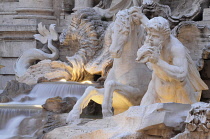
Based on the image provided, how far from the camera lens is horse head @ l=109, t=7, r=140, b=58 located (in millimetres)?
A: 10609

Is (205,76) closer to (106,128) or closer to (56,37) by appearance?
(106,128)

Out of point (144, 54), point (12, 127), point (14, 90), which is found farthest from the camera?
point (14, 90)

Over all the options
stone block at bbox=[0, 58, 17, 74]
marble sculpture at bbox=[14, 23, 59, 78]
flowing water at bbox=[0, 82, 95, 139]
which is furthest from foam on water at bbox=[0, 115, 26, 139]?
stone block at bbox=[0, 58, 17, 74]

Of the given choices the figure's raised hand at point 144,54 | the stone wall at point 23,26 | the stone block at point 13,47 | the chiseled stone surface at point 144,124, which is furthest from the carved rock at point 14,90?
the figure's raised hand at point 144,54

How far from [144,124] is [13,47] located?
26.6 ft

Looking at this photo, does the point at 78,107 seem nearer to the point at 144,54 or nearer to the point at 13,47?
the point at 144,54

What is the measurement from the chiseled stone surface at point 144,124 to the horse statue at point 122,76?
97 centimetres

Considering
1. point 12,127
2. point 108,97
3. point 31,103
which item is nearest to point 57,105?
point 12,127

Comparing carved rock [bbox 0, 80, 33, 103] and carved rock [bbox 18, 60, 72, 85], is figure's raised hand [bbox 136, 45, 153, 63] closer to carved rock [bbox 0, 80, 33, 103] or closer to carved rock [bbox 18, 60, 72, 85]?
carved rock [bbox 0, 80, 33, 103]

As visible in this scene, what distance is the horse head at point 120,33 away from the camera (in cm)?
1061

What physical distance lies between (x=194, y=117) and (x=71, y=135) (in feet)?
7.02

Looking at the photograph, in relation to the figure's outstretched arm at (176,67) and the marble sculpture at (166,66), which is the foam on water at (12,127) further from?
the figure's outstretched arm at (176,67)

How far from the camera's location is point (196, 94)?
32.8 ft

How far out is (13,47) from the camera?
16.3 meters
